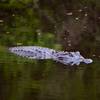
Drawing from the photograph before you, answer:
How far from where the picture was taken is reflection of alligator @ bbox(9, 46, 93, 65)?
151 inches

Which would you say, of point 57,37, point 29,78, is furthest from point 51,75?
point 57,37

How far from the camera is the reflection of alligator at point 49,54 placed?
12.5ft

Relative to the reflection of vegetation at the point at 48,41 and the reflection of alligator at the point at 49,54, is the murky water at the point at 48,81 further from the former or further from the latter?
the reflection of alligator at the point at 49,54

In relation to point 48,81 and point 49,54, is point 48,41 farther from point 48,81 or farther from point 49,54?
point 48,81

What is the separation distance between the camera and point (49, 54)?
3949 millimetres

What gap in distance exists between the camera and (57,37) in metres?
4.21

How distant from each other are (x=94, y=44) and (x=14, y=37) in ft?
2.44

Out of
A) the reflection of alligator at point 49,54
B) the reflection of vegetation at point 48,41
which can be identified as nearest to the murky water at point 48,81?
the reflection of vegetation at point 48,41

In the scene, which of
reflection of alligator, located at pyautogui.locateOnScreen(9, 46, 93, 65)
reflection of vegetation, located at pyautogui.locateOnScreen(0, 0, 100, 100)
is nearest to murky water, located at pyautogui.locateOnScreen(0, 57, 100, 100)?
reflection of vegetation, located at pyautogui.locateOnScreen(0, 0, 100, 100)

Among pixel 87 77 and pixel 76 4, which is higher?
pixel 76 4

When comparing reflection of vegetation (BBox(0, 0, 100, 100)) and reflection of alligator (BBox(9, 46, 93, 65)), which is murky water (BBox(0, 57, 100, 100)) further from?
reflection of alligator (BBox(9, 46, 93, 65))

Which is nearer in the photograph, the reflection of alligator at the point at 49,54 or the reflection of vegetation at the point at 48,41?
the reflection of vegetation at the point at 48,41

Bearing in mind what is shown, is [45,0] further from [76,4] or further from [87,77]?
[87,77]

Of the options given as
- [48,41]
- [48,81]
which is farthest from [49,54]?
[48,81]
